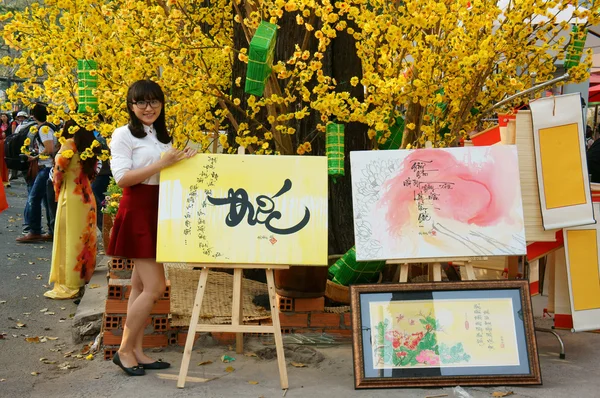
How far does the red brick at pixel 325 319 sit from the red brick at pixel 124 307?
3.49ft

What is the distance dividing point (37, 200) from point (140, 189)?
23.2 ft

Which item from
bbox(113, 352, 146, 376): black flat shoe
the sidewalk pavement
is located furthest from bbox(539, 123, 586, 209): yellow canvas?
bbox(113, 352, 146, 376): black flat shoe

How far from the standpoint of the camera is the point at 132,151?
4.82 meters

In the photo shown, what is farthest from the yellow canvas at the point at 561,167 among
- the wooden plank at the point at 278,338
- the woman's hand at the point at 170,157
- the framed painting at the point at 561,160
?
the woman's hand at the point at 170,157

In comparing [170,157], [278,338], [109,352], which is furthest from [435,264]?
[109,352]

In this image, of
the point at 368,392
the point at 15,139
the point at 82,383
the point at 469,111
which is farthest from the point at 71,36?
the point at 15,139

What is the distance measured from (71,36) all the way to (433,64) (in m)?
2.84

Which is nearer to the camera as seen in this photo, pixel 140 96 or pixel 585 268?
pixel 140 96

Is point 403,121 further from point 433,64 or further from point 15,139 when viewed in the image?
point 15,139

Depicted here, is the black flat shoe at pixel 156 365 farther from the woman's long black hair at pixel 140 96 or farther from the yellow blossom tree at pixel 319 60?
the yellow blossom tree at pixel 319 60

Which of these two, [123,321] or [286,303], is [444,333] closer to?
[286,303]

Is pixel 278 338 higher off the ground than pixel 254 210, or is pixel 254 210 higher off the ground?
pixel 254 210

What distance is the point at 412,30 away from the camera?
548 centimetres

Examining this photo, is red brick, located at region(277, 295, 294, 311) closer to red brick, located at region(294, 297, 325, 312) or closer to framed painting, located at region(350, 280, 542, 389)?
red brick, located at region(294, 297, 325, 312)
